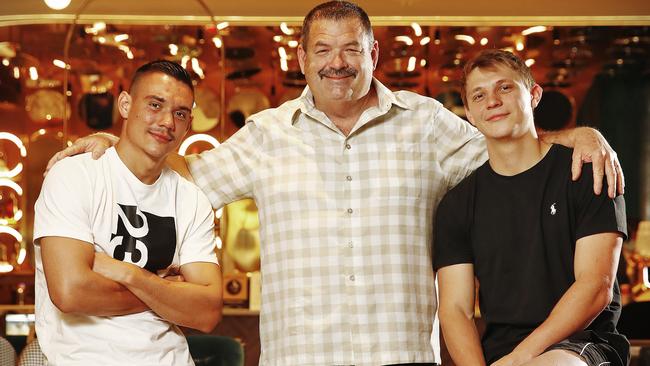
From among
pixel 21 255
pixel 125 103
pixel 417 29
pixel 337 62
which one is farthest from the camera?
pixel 417 29

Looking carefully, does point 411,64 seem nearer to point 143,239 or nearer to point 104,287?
point 143,239

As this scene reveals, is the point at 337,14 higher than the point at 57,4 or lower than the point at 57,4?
lower

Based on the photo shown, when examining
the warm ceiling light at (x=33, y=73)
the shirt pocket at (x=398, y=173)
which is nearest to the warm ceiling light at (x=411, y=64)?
the warm ceiling light at (x=33, y=73)

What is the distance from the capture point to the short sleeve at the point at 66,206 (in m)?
2.70

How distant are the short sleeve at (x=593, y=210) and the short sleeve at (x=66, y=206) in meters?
1.46

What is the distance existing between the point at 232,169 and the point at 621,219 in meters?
1.36

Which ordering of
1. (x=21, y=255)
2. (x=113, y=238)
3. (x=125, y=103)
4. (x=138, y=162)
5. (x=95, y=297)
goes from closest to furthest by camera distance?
(x=95, y=297) → (x=113, y=238) → (x=138, y=162) → (x=125, y=103) → (x=21, y=255)

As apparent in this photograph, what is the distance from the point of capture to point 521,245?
287 cm

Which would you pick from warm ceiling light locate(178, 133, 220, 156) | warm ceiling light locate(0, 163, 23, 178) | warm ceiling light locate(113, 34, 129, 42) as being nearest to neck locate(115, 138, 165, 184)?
warm ceiling light locate(178, 133, 220, 156)

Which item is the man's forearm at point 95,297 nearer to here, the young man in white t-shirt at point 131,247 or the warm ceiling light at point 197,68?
the young man in white t-shirt at point 131,247

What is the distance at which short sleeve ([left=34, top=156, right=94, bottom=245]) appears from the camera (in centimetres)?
270

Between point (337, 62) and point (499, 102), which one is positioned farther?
point (337, 62)

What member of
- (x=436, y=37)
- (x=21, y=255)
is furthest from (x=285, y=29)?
(x=21, y=255)

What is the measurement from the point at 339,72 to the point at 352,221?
1.66ft
